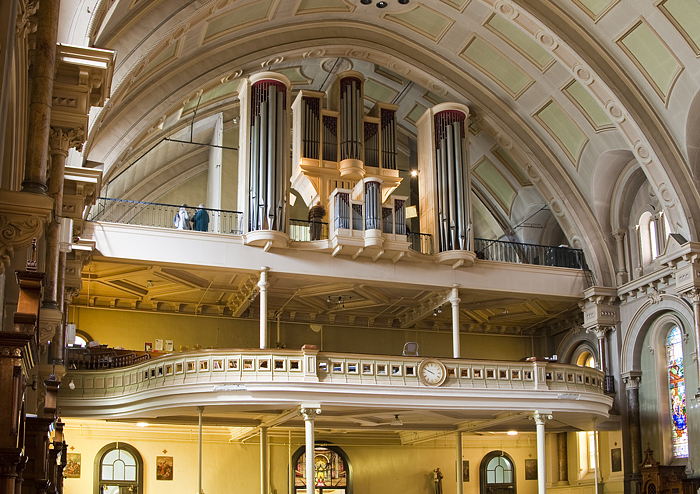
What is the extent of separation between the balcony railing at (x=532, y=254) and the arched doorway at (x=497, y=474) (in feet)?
22.7

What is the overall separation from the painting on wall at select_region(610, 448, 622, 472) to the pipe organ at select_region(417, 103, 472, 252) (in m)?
7.41

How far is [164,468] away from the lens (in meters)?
24.8

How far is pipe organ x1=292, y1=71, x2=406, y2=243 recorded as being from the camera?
931 inches

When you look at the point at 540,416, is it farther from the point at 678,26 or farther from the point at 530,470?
the point at 678,26

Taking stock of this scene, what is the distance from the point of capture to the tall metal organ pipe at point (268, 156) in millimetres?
21922

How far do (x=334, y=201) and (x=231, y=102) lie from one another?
243 inches

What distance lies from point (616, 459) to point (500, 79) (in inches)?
458

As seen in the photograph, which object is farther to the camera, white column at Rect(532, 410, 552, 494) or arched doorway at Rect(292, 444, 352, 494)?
arched doorway at Rect(292, 444, 352, 494)

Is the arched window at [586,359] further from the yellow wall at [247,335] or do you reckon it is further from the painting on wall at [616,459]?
the painting on wall at [616,459]

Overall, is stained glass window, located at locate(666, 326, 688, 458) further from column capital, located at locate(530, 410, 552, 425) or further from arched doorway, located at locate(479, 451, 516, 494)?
arched doorway, located at locate(479, 451, 516, 494)

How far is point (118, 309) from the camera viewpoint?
25719 mm

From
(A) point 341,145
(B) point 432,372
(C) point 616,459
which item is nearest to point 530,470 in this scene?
(C) point 616,459

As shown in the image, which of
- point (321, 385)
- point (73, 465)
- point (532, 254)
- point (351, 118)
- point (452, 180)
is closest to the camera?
point (321, 385)

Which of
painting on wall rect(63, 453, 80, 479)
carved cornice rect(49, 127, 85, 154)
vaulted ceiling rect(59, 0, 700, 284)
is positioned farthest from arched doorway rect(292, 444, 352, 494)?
carved cornice rect(49, 127, 85, 154)
